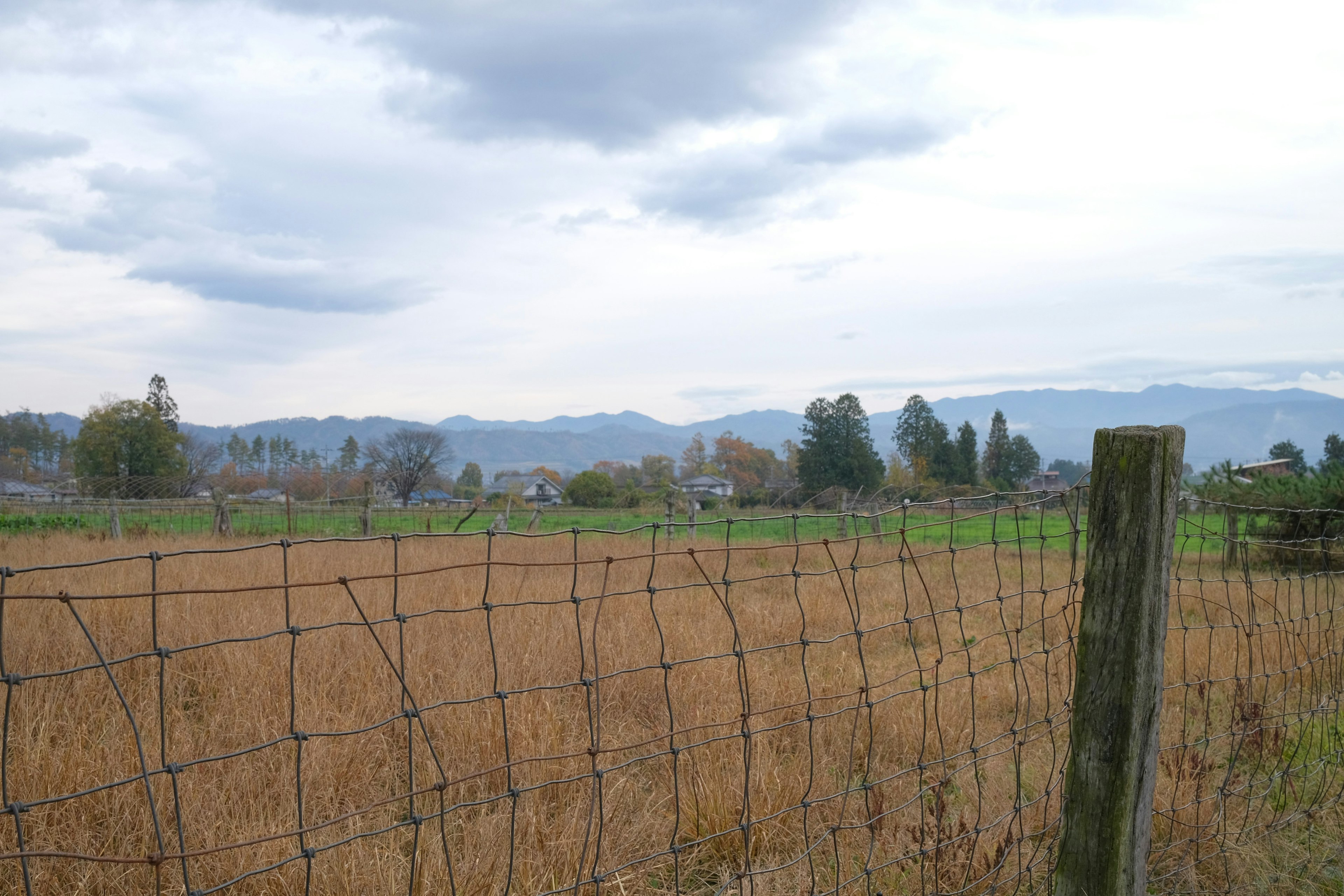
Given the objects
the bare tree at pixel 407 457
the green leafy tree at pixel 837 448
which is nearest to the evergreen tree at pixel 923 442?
the green leafy tree at pixel 837 448

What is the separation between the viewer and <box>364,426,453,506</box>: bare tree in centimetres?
3938

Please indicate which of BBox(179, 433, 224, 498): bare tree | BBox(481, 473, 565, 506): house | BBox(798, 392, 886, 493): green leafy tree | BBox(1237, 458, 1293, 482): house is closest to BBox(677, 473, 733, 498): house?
BBox(481, 473, 565, 506): house

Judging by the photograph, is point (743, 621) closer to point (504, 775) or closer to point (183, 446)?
point (504, 775)

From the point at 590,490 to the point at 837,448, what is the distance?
42.6 feet

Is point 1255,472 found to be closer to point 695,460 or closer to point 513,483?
point 513,483

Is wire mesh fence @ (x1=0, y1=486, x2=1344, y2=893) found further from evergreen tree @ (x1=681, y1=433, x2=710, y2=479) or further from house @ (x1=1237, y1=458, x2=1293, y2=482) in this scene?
evergreen tree @ (x1=681, y1=433, x2=710, y2=479)

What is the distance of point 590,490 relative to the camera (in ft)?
132

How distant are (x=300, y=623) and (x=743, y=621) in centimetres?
318

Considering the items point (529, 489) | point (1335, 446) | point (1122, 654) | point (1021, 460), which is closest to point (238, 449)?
point (529, 489)

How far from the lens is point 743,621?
20.5 ft

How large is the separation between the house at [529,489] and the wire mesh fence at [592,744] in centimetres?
3302

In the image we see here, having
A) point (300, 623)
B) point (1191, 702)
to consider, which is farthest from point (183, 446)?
point (1191, 702)

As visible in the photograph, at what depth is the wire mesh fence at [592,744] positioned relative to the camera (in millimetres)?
2381

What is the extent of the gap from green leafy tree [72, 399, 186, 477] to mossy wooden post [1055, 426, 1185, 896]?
5030cm
